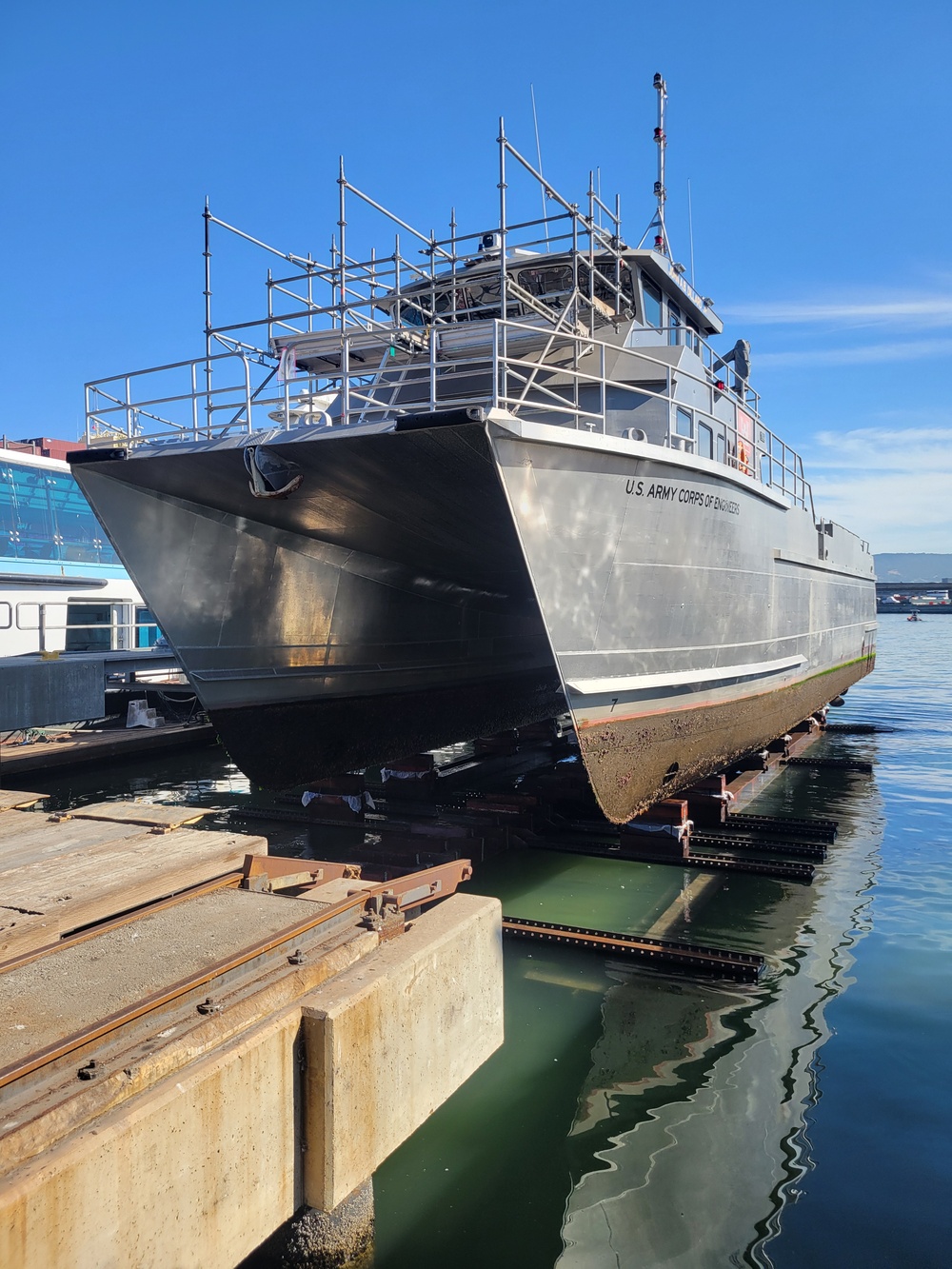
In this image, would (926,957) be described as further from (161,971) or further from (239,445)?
(239,445)

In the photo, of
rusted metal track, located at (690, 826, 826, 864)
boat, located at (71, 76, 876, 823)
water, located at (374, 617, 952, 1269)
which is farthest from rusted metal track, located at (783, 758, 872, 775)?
water, located at (374, 617, 952, 1269)

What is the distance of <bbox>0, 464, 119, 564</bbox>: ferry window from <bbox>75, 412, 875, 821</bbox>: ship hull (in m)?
8.16

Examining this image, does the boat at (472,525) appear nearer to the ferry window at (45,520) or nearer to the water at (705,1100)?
the water at (705,1100)

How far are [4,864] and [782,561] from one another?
8.62 metres

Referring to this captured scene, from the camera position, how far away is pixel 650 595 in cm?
691

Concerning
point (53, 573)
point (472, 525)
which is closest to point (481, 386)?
point (472, 525)

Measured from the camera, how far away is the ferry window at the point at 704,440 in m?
8.50

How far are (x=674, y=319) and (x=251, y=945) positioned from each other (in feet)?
30.5

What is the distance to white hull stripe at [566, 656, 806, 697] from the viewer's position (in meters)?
6.34

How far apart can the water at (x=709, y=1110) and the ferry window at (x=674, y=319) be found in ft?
20.1

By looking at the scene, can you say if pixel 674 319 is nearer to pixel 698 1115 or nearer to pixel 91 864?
pixel 698 1115

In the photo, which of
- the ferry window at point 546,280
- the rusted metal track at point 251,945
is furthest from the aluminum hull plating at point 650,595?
the ferry window at point 546,280

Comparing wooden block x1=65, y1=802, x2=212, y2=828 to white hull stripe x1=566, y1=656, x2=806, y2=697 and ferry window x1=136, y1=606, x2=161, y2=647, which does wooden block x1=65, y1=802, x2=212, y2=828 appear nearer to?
white hull stripe x1=566, y1=656, x2=806, y2=697

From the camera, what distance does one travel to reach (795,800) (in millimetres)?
10789
